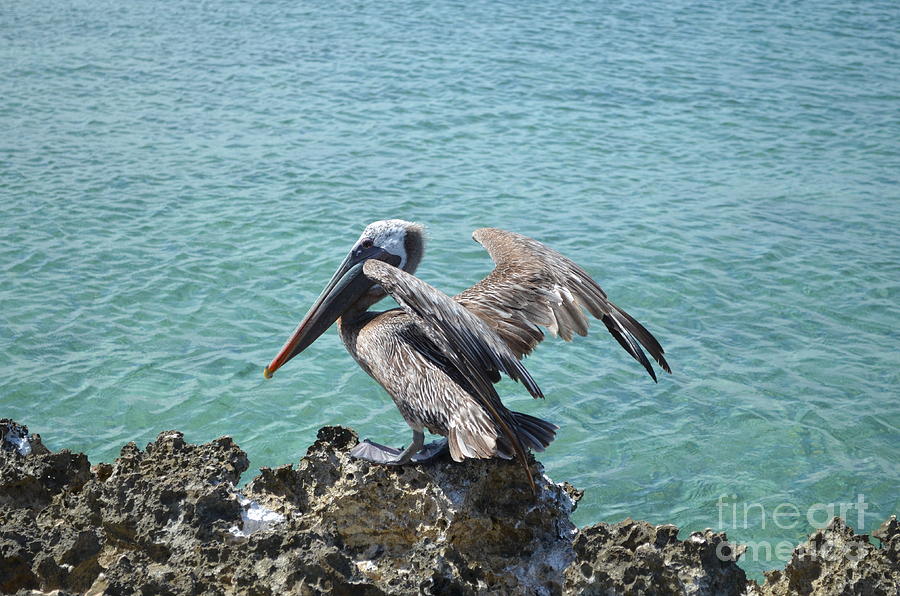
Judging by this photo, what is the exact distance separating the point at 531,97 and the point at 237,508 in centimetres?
912

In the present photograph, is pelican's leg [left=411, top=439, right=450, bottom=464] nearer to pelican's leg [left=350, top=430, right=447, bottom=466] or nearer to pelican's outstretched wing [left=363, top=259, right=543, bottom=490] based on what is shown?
pelican's leg [left=350, top=430, right=447, bottom=466]

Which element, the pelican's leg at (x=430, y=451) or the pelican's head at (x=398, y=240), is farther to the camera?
the pelican's head at (x=398, y=240)

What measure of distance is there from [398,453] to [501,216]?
5176 mm

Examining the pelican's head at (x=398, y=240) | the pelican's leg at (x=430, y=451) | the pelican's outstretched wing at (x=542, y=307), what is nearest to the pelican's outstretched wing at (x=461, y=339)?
A: the pelican's leg at (x=430, y=451)

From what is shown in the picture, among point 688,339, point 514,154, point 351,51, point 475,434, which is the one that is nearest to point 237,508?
point 475,434

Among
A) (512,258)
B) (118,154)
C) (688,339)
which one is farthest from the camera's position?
(118,154)

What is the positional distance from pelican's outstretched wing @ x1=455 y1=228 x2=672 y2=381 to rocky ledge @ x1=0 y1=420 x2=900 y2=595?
0.68 m

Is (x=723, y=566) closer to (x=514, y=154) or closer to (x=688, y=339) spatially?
(x=688, y=339)

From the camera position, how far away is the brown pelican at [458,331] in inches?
133

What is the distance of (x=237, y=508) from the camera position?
3219 millimetres

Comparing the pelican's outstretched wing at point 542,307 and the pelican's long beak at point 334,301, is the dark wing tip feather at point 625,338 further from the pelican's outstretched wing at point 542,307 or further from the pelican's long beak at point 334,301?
the pelican's long beak at point 334,301

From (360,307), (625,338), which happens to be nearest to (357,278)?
(360,307)

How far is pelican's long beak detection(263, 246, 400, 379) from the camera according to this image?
416cm

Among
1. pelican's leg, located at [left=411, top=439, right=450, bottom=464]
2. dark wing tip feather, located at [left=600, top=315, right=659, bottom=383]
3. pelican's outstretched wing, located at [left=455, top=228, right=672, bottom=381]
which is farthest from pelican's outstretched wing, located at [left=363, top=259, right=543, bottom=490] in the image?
dark wing tip feather, located at [left=600, top=315, right=659, bottom=383]
